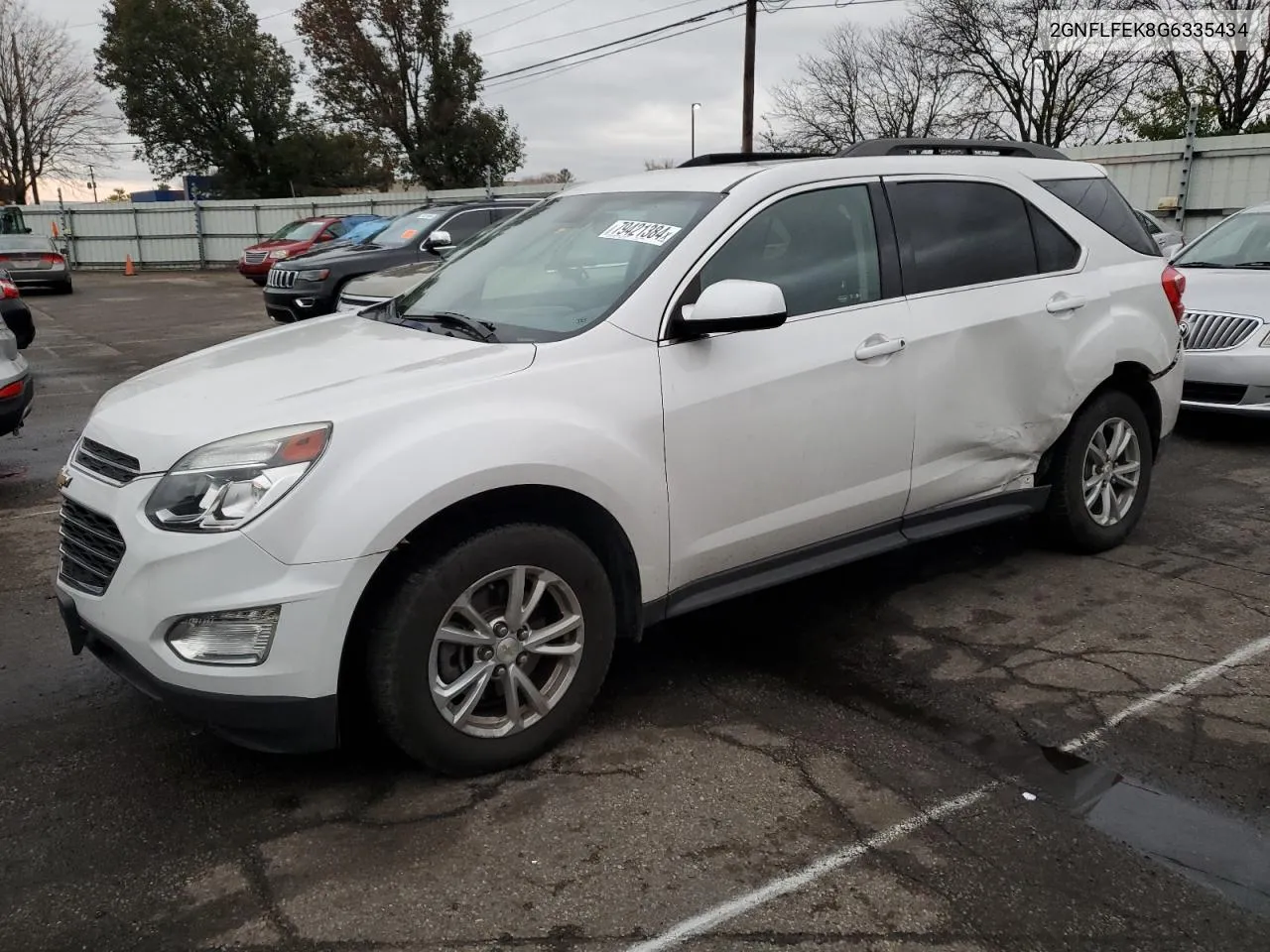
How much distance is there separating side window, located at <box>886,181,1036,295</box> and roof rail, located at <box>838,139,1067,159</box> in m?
0.26

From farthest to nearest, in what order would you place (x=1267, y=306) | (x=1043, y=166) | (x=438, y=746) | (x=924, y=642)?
1. (x=1267, y=306)
2. (x=1043, y=166)
3. (x=924, y=642)
4. (x=438, y=746)

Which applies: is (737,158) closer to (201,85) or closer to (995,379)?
(995,379)

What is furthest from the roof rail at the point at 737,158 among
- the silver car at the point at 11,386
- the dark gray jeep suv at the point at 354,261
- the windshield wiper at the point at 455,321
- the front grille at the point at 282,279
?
the front grille at the point at 282,279

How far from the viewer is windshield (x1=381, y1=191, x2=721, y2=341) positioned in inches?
143

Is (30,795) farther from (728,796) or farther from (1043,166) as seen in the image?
(1043,166)

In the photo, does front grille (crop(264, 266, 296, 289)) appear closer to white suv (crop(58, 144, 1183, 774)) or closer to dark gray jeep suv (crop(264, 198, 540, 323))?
dark gray jeep suv (crop(264, 198, 540, 323))

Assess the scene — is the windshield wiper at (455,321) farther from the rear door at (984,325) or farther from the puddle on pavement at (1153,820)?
the puddle on pavement at (1153,820)

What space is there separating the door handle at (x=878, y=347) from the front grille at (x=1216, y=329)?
4.63 m

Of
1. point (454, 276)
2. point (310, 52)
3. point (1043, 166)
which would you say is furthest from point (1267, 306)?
point (310, 52)

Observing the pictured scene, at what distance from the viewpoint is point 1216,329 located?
7531 mm

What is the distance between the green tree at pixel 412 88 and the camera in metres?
45.6

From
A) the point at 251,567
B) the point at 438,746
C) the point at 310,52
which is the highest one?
the point at 310,52

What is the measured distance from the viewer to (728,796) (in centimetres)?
312

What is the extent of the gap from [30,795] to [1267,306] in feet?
25.7
